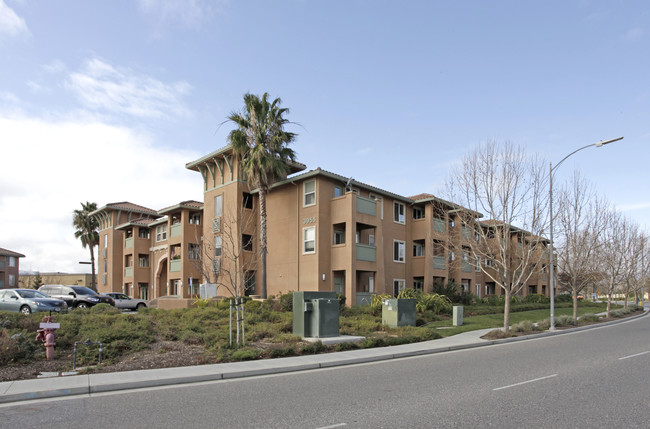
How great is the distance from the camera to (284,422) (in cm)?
658

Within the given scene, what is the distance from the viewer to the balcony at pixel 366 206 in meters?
28.4

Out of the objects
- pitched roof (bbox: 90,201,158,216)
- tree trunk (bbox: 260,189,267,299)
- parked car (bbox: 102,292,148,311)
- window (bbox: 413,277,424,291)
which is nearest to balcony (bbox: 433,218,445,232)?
window (bbox: 413,277,424,291)

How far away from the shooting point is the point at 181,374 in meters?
10.3

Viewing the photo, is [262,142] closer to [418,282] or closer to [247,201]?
[247,201]

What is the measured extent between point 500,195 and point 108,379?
55.3 feet

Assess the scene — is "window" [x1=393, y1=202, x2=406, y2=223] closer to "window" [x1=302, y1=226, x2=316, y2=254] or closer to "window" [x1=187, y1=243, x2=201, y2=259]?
"window" [x1=302, y1=226, x2=316, y2=254]

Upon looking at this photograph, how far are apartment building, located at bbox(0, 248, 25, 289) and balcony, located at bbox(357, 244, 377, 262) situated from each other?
64701 mm

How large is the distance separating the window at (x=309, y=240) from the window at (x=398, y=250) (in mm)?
6985

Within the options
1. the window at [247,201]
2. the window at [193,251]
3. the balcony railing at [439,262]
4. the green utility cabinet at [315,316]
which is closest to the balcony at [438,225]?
the balcony railing at [439,262]

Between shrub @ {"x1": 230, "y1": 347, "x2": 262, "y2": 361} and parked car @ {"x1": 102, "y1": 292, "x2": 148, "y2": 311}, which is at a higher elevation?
shrub @ {"x1": 230, "y1": 347, "x2": 262, "y2": 361}

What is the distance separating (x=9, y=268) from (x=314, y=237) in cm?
6435

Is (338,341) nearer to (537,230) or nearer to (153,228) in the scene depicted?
(537,230)

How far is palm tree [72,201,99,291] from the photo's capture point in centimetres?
5394

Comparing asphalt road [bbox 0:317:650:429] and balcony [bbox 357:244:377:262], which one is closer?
asphalt road [bbox 0:317:650:429]
